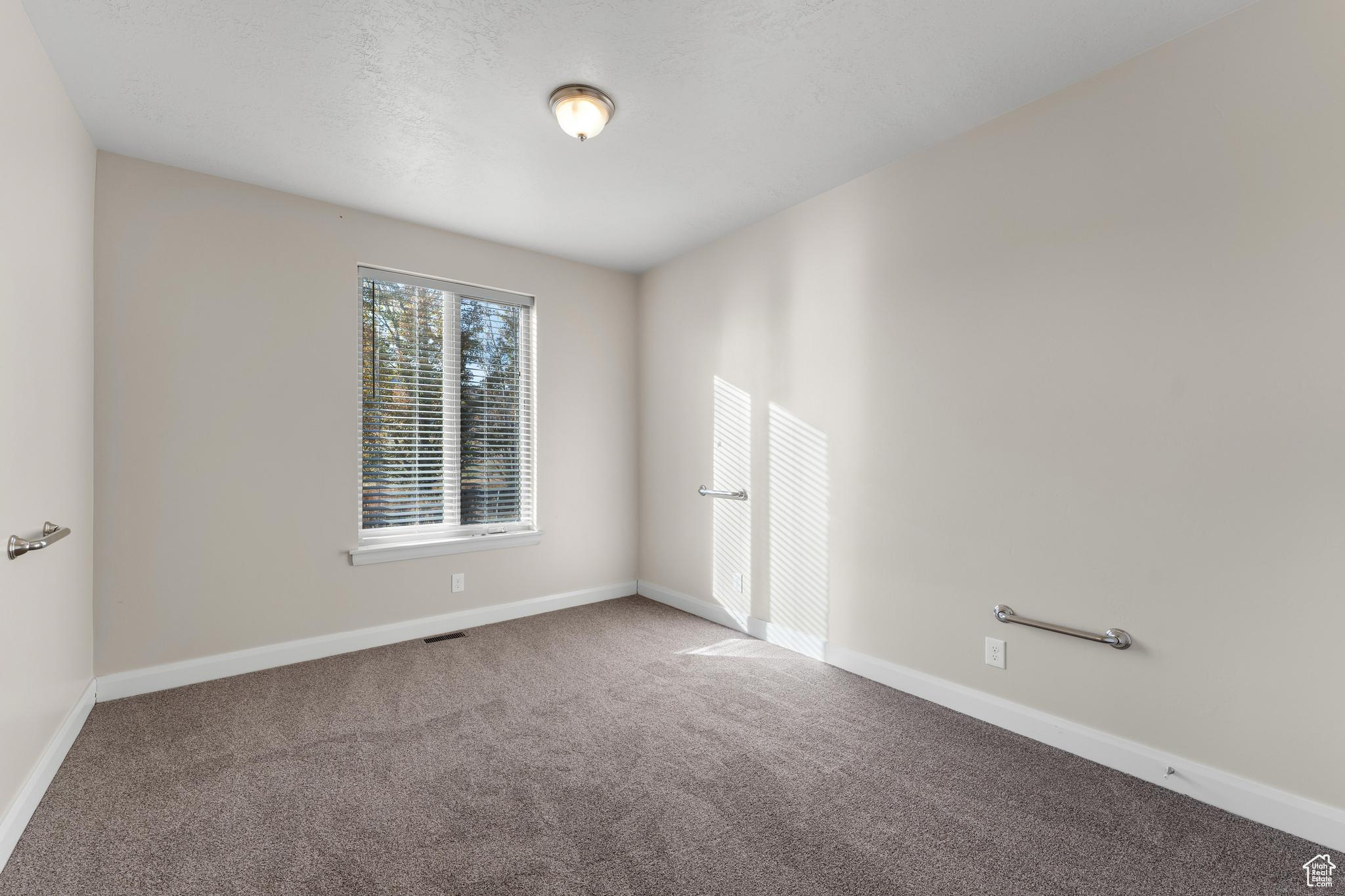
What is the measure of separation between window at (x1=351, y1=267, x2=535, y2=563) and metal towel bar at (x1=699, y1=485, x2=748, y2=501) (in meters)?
1.21

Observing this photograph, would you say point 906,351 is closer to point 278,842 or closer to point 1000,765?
point 1000,765

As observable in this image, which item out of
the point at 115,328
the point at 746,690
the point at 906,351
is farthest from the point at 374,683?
the point at 906,351

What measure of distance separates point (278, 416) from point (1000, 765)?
363 cm

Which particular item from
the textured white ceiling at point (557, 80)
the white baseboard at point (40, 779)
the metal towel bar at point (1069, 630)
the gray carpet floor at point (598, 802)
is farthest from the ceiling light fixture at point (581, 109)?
the white baseboard at point (40, 779)

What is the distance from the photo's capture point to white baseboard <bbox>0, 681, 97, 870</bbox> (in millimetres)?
1694

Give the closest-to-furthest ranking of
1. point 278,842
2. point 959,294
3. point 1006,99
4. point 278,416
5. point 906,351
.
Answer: point 278,842, point 1006,99, point 959,294, point 906,351, point 278,416

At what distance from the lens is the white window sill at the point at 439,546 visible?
3.43 metres

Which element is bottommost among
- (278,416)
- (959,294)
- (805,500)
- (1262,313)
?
(805,500)

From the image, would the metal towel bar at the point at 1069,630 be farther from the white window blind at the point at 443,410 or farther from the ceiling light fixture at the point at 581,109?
the white window blind at the point at 443,410

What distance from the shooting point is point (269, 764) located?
2182mm

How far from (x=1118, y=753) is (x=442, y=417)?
12.1 ft

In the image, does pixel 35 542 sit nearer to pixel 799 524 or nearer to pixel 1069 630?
pixel 799 524

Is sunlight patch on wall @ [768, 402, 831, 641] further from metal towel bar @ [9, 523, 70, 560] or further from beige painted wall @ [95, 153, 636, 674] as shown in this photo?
metal towel bar @ [9, 523, 70, 560]

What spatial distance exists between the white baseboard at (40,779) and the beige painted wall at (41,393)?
0.11 ft
